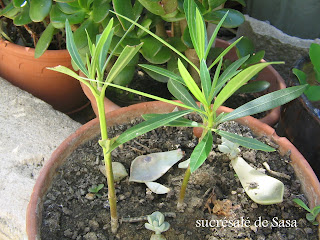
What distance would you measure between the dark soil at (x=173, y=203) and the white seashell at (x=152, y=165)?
0.10 ft

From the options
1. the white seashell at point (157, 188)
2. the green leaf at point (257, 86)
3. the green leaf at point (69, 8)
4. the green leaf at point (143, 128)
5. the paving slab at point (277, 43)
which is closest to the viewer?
the green leaf at point (143, 128)

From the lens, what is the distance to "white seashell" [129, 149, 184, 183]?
1069 millimetres

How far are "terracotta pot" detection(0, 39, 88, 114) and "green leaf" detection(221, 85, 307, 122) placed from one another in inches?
36.9

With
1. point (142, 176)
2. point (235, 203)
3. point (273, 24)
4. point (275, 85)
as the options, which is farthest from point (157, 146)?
point (273, 24)

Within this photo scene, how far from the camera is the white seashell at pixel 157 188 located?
103 cm

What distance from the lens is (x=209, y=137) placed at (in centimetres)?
82

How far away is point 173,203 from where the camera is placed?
1.03m

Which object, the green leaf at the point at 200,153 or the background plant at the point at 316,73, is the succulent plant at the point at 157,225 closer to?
the green leaf at the point at 200,153

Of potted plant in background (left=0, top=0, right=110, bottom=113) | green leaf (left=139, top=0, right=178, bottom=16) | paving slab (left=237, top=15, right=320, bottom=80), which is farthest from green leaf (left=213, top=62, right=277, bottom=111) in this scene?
paving slab (left=237, top=15, right=320, bottom=80)

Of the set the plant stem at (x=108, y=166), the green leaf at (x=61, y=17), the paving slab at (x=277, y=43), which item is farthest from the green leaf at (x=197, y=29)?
the paving slab at (x=277, y=43)

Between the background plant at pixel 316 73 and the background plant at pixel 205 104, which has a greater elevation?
the background plant at pixel 205 104

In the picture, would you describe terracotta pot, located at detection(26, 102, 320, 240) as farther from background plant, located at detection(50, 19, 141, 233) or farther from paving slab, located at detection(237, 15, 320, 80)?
paving slab, located at detection(237, 15, 320, 80)

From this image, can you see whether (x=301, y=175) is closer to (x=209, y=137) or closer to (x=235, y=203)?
(x=235, y=203)

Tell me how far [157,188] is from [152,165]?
0.07 m
